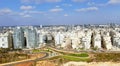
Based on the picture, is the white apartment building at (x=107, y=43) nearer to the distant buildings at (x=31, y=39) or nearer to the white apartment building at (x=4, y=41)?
the distant buildings at (x=31, y=39)

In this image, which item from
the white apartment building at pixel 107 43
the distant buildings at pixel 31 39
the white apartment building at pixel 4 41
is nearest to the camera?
the white apartment building at pixel 107 43

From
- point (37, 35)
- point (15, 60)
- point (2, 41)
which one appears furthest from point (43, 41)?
point (15, 60)

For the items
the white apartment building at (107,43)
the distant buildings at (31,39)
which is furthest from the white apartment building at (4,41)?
the white apartment building at (107,43)

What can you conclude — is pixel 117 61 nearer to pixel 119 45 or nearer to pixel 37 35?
pixel 119 45

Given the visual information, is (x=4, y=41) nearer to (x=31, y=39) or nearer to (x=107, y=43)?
(x=31, y=39)

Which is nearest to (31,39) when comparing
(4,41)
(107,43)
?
(4,41)

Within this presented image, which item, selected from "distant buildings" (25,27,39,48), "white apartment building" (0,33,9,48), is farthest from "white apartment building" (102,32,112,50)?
"white apartment building" (0,33,9,48)

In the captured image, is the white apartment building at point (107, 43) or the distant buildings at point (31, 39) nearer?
the white apartment building at point (107, 43)

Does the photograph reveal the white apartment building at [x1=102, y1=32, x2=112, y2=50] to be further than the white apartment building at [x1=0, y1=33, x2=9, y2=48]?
No

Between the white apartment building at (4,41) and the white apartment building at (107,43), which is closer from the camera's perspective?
the white apartment building at (107,43)

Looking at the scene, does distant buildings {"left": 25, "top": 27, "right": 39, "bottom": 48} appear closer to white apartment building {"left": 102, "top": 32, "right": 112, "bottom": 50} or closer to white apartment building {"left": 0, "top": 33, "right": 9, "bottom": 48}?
white apartment building {"left": 0, "top": 33, "right": 9, "bottom": 48}

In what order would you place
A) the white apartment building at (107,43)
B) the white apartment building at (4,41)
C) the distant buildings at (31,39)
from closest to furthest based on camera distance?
the white apartment building at (107,43) → the white apartment building at (4,41) → the distant buildings at (31,39)
